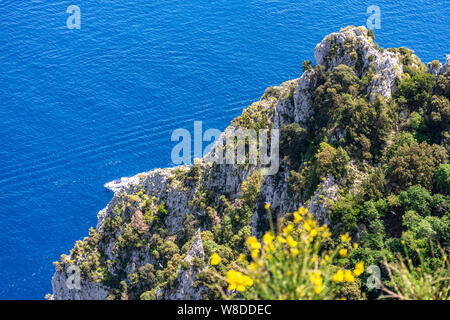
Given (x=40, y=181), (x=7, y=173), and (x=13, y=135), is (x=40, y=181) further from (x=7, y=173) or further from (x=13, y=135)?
(x=13, y=135)

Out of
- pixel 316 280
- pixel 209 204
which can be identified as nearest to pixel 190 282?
pixel 209 204

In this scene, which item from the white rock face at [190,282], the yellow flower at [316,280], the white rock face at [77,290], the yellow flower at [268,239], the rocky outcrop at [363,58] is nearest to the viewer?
the yellow flower at [316,280]

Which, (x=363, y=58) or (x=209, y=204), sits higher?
(x=363, y=58)

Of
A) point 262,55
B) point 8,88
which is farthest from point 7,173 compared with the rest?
point 262,55

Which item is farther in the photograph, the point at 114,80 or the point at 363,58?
the point at 114,80

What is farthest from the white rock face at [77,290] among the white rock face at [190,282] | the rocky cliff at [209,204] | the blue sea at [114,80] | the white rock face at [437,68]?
the white rock face at [437,68]

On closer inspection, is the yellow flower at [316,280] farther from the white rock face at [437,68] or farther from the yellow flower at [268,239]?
the white rock face at [437,68]

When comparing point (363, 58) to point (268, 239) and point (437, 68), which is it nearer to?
point (437, 68)
